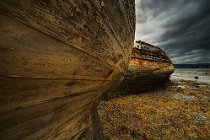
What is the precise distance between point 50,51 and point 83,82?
1.48 feet

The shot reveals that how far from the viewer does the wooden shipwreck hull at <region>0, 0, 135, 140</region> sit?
2.09ft

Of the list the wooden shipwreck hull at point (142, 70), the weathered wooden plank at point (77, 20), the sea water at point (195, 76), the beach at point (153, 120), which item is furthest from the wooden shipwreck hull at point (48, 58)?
the sea water at point (195, 76)

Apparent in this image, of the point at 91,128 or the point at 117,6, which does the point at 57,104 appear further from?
the point at 91,128

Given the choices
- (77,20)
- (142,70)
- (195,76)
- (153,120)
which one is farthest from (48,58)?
(195,76)

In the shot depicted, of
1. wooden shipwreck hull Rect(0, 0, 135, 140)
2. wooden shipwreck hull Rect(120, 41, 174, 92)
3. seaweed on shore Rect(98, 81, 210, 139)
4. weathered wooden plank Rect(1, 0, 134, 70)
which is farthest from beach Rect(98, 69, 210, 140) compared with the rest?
weathered wooden plank Rect(1, 0, 134, 70)

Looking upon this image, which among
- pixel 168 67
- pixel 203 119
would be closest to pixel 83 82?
pixel 203 119

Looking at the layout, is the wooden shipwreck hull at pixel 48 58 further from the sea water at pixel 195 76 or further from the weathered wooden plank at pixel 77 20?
the sea water at pixel 195 76

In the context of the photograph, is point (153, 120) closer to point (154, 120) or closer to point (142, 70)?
point (154, 120)

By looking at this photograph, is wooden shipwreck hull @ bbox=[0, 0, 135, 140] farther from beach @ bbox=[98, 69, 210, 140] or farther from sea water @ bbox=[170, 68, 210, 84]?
sea water @ bbox=[170, 68, 210, 84]

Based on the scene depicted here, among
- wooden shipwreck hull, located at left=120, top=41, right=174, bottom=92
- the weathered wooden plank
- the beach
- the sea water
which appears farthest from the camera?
the sea water

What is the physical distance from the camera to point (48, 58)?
0.78 metres

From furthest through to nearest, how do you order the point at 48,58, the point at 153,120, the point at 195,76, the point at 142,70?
the point at 195,76 → the point at 142,70 → the point at 153,120 → the point at 48,58

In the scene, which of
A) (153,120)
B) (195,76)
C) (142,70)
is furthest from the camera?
(195,76)

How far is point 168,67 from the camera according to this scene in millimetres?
7484
